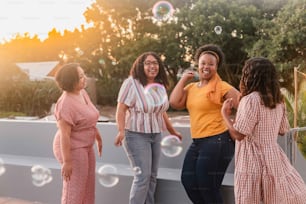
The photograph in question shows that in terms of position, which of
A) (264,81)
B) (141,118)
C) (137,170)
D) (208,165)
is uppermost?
(264,81)

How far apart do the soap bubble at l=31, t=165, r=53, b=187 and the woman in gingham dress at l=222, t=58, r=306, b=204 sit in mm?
2090

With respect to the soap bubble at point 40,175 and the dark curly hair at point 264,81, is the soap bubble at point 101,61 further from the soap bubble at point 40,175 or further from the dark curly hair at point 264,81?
the dark curly hair at point 264,81

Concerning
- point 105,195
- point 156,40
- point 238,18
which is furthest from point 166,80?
point 156,40

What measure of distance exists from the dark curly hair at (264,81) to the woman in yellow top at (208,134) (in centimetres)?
26

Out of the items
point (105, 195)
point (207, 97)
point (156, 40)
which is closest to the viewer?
point (207, 97)

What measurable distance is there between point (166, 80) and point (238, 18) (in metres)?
11.5

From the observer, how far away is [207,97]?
2.47 meters

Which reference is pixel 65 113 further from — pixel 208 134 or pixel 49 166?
pixel 49 166

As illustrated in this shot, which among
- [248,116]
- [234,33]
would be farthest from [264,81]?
[234,33]

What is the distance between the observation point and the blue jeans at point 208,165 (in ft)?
7.99

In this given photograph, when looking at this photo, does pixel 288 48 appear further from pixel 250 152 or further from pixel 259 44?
pixel 250 152

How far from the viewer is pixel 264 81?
2143mm

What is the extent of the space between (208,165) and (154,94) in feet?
2.05

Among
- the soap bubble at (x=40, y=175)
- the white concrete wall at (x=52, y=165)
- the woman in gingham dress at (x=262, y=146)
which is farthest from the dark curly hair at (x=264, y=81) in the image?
the soap bubble at (x=40, y=175)
